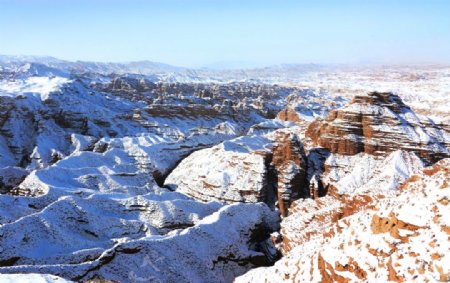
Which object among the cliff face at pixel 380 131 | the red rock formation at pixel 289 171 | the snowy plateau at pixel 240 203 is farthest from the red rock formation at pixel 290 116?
the red rock formation at pixel 289 171

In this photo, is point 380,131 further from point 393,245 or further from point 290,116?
point 290,116

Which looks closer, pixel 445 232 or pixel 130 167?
pixel 445 232

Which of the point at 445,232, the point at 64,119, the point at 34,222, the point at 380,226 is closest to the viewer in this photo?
the point at 445,232

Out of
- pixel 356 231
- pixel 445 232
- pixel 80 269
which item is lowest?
pixel 80 269

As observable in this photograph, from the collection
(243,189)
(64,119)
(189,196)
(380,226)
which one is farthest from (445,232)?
(64,119)

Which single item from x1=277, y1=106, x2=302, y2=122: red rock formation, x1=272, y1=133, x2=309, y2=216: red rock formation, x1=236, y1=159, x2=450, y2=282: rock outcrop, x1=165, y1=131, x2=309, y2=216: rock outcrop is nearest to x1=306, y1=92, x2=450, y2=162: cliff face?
x1=272, y1=133, x2=309, y2=216: red rock formation

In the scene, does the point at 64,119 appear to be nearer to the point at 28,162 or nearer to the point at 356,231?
the point at 28,162
